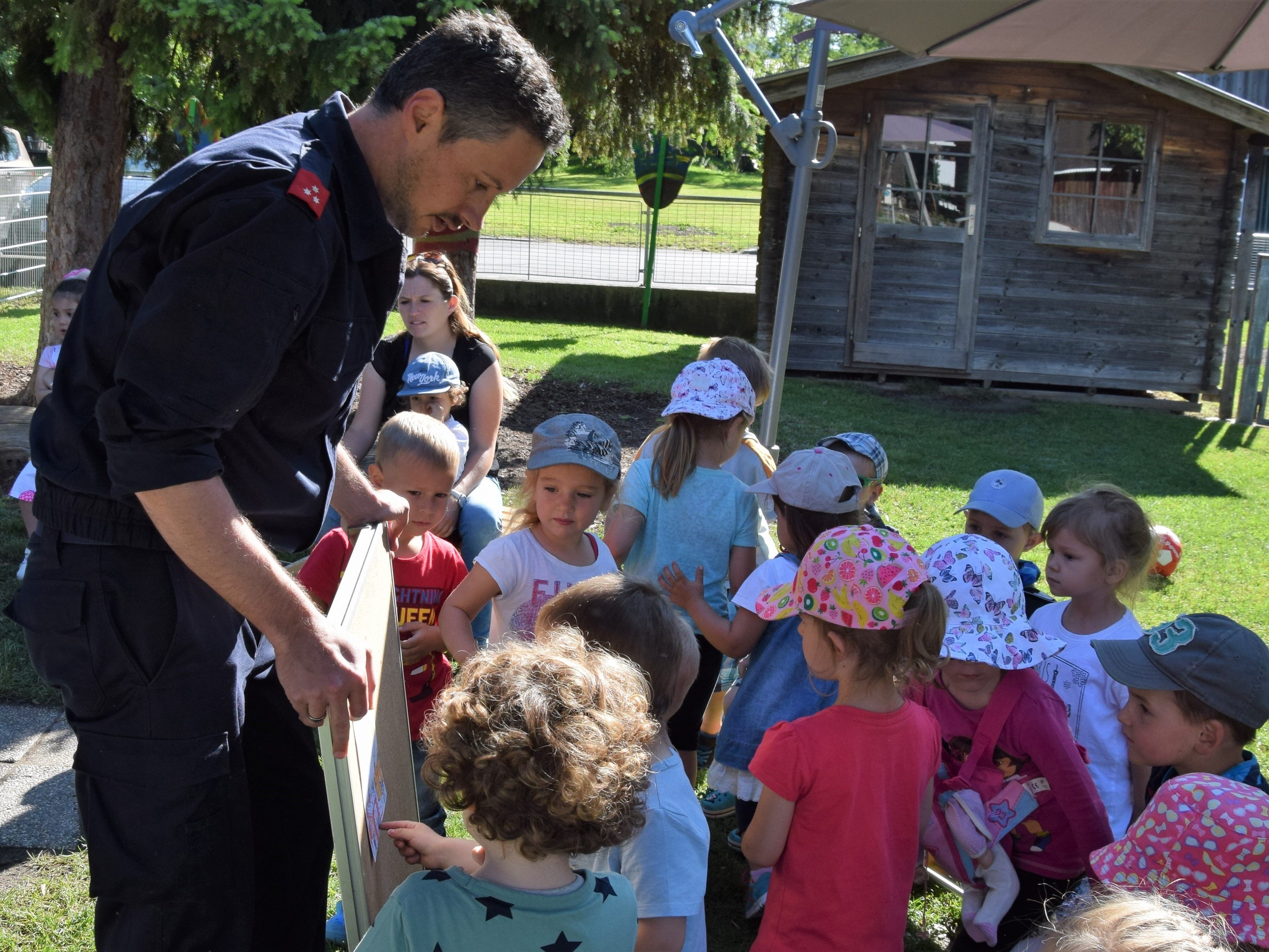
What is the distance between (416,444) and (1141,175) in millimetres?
11424

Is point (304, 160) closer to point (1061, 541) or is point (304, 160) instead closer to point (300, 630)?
point (300, 630)

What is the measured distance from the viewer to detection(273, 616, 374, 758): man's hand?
65.4 inches

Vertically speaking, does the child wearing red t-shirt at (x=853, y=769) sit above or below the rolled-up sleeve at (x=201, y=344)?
below

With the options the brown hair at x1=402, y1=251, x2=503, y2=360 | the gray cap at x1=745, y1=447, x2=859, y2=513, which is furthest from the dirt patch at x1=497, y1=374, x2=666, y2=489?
the gray cap at x1=745, y1=447, x2=859, y2=513

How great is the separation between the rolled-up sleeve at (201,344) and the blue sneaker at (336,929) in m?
1.73

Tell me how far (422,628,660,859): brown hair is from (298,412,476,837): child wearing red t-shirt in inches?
56.8

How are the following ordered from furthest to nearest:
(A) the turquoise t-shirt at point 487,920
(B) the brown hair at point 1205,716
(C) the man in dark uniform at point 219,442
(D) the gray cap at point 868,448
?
(D) the gray cap at point 868,448 < (B) the brown hair at point 1205,716 < (C) the man in dark uniform at point 219,442 < (A) the turquoise t-shirt at point 487,920

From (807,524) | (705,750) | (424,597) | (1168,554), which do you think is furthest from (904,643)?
(1168,554)

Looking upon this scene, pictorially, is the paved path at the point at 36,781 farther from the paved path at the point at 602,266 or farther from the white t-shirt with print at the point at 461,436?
the paved path at the point at 602,266

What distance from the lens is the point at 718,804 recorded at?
3648 millimetres

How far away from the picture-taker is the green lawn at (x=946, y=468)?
10.6 ft

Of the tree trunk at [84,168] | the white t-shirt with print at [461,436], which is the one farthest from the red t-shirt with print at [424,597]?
the tree trunk at [84,168]

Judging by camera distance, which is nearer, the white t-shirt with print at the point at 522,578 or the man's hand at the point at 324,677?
the man's hand at the point at 324,677

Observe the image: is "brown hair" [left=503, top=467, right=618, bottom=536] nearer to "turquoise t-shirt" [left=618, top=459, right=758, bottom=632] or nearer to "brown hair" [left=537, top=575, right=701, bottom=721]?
"turquoise t-shirt" [left=618, top=459, right=758, bottom=632]
